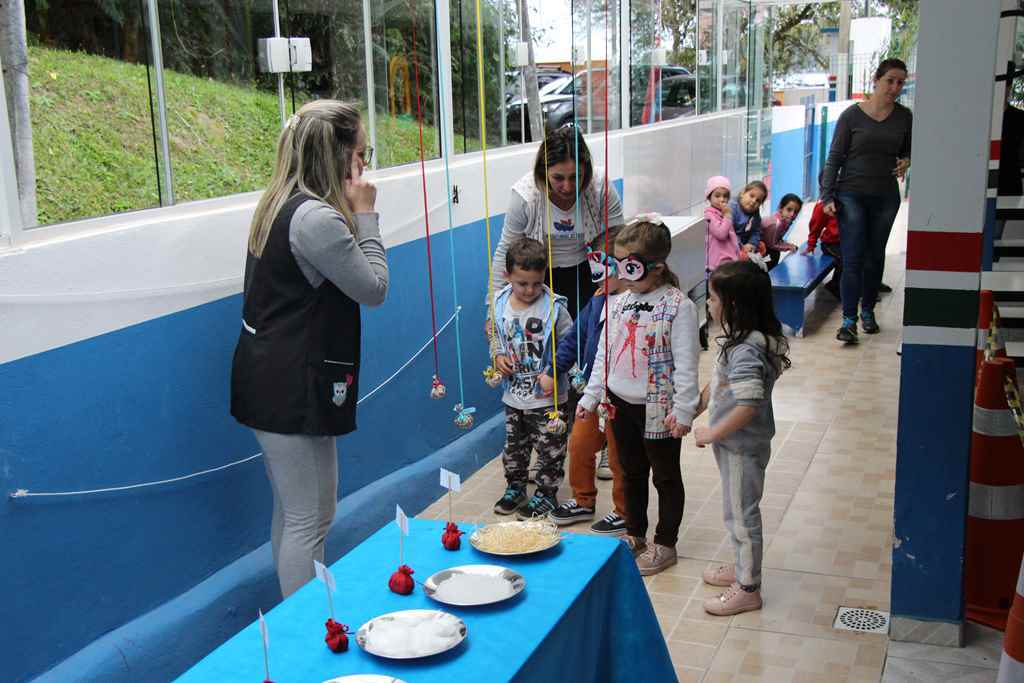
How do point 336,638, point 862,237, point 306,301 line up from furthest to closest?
point 862,237
point 306,301
point 336,638

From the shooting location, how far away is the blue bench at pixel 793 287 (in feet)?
25.7

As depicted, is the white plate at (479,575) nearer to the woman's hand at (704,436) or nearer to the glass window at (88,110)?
the woman's hand at (704,436)

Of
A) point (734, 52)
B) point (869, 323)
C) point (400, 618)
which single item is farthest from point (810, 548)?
point (734, 52)

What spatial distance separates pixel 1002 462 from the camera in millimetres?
3576

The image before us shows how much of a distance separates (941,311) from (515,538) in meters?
1.59

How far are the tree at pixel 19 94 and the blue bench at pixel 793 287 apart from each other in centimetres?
546

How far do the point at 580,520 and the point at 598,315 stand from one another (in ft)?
3.27

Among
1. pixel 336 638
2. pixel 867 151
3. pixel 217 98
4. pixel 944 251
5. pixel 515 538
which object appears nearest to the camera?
pixel 336 638

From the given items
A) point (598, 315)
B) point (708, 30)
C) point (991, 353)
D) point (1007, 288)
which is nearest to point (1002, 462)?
point (991, 353)

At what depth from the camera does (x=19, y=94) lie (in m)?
3.09

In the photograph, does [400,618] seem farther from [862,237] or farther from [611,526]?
[862,237]

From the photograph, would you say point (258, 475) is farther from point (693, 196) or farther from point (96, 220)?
point (693, 196)

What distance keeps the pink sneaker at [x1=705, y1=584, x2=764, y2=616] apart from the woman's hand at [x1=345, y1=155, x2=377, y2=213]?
1.89 metres

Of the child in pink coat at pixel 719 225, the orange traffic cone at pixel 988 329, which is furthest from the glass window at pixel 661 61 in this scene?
the orange traffic cone at pixel 988 329
